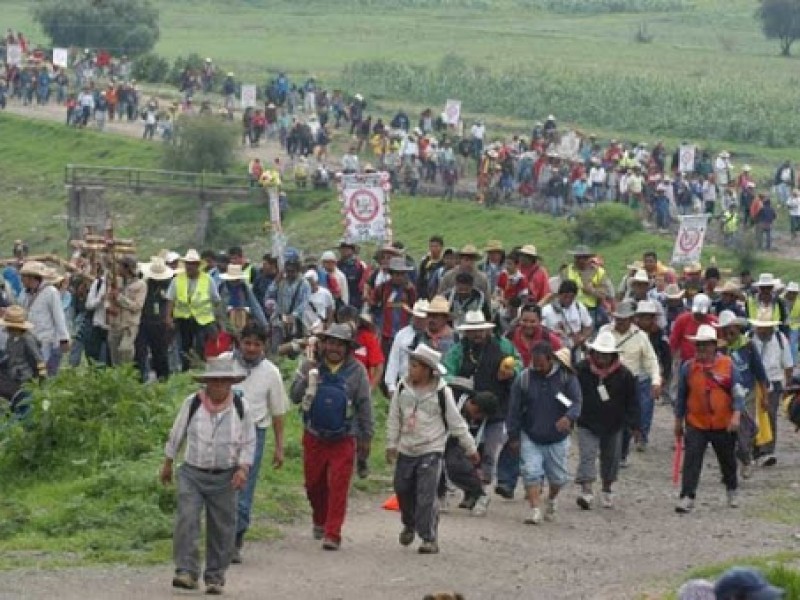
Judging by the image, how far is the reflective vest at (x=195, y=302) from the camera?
2459 centimetres

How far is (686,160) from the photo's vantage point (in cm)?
5194

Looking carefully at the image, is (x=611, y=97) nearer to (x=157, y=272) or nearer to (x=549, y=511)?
(x=157, y=272)

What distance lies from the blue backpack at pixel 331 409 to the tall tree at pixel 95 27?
73192mm

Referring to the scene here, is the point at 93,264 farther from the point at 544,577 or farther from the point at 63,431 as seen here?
the point at 544,577

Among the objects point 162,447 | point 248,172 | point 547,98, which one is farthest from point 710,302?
point 547,98

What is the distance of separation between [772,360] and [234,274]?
5420mm

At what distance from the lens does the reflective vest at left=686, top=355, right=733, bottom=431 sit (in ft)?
64.8

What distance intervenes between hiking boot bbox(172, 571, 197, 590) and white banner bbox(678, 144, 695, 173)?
3732 centimetres

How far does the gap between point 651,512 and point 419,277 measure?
20.3 feet

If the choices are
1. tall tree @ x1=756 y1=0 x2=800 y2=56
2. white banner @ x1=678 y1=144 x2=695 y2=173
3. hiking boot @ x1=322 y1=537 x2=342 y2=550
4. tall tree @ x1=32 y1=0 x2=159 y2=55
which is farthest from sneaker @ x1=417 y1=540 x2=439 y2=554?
tall tree @ x1=756 y1=0 x2=800 y2=56

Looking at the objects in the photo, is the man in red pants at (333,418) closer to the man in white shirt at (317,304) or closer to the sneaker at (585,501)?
the sneaker at (585,501)

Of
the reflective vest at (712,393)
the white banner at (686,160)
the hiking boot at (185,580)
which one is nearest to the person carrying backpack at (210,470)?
the hiking boot at (185,580)

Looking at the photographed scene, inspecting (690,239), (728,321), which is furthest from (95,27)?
(728,321)

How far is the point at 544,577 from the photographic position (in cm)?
1686
